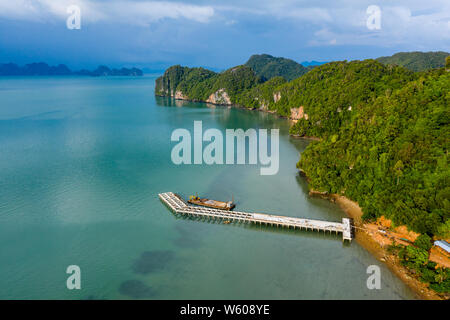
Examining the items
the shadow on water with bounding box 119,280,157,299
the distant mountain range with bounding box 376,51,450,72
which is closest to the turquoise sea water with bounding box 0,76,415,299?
the shadow on water with bounding box 119,280,157,299

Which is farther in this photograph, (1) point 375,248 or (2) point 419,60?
(2) point 419,60

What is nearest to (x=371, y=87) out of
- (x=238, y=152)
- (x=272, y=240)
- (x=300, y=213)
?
(x=238, y=152)

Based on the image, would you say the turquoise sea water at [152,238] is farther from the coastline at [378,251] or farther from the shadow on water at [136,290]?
the coastline at [378,251]

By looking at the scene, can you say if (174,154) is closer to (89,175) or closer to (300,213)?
(89,175)

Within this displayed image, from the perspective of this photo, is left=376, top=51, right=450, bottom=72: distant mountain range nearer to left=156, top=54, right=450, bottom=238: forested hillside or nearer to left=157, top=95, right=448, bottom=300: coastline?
left=156, top=54, right=450, bottom=238: forested hillside

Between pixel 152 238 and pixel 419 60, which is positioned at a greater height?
pixel 419 60

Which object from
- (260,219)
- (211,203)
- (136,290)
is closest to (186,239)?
(211,203)

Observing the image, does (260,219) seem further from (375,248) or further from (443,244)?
(443,244)
